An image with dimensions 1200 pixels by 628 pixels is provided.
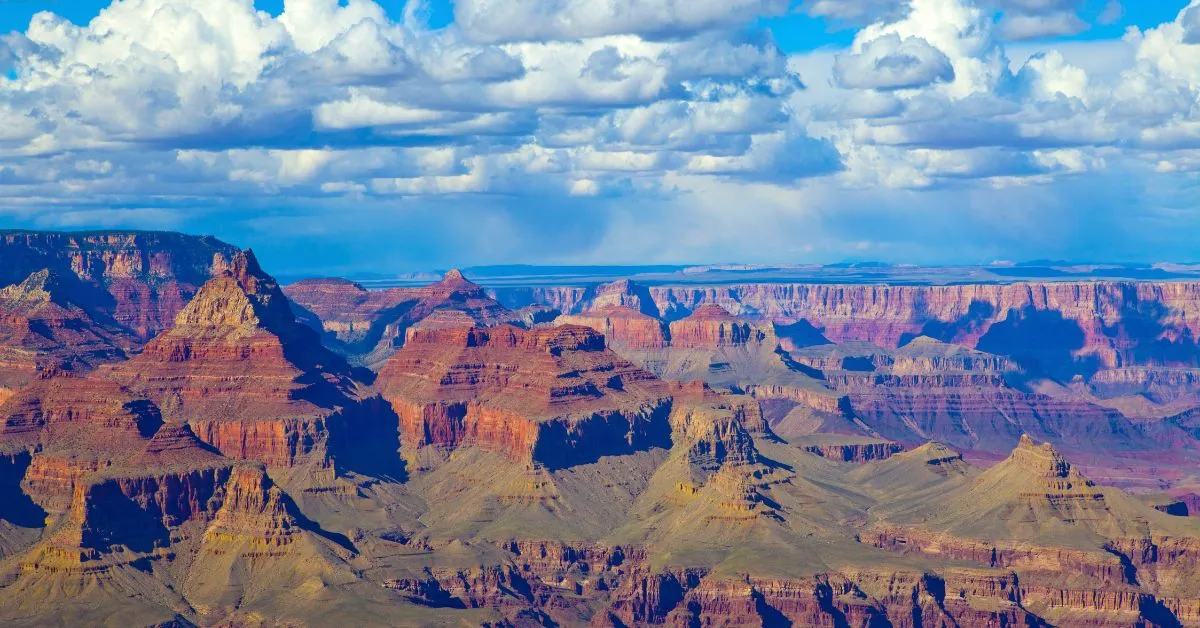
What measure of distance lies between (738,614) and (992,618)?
21.2m

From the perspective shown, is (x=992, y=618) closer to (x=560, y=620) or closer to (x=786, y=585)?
(x=786, y=585)

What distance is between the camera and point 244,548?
195 m

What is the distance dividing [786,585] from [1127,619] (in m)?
29.0

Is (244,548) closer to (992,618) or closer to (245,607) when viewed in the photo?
(245,607)

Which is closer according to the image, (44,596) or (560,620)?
(44,596)

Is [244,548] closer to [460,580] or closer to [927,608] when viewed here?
[460,580]

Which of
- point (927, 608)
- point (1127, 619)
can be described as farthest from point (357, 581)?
point (1127, 619)

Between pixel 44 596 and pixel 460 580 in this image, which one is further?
pixel 460 580

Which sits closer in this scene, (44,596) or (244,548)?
(44,596)

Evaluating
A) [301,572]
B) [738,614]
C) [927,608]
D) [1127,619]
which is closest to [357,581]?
[301,572]

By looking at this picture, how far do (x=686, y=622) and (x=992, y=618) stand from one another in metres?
25.5

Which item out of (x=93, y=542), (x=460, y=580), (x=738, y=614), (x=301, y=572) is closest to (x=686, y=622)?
(x=738, y=614)

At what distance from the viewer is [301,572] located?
190875mm

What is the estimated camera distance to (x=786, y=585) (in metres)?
198
